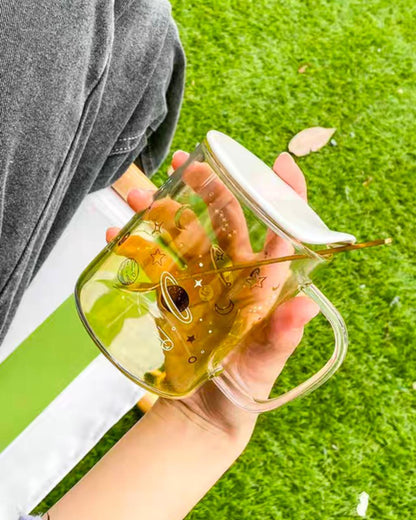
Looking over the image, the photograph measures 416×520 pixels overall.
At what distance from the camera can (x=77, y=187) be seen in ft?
3.34

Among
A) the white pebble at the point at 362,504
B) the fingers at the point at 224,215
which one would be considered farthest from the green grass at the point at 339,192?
the fingers at the point at 224,215

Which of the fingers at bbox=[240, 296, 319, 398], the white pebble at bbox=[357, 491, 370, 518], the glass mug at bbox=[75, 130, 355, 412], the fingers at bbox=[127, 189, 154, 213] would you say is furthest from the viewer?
the white pebble at bbox=[357, 491, 370, 518]

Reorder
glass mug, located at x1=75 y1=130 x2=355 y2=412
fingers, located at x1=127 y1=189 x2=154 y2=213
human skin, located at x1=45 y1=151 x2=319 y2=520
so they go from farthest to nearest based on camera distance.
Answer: fingers, located at x1=127 y1=189 x2=154 y2=213
human skin, located at x1=45 y1=151 x2=319 y2=520
glass mug, located at x1=75 y1=130 x2=355 y2=412

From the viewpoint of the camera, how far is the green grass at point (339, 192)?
1544mm

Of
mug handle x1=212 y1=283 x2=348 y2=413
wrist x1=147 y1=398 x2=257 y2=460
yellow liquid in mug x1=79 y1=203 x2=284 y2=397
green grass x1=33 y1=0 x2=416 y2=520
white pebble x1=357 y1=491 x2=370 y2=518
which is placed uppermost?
yellow liquid in mug x1=79 y1=203 x2=284 y2=397

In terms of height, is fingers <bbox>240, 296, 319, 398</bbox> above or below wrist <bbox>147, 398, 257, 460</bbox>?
above

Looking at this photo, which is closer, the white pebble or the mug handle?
the mug handle

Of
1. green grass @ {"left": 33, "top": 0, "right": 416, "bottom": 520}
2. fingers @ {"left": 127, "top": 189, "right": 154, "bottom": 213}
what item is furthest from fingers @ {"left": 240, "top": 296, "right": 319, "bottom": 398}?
green grass @ {"left": 33, "top": 0, "right": 416, "bottom": 520}

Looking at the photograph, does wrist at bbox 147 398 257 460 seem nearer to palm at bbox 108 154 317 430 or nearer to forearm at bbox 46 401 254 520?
forearm at bbox 46 401 254 520

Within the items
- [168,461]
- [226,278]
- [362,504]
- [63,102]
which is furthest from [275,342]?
[362,504]

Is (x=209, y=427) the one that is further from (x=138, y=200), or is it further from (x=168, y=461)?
(x=138, y=200)

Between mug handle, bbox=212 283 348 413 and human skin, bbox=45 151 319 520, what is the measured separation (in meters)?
0.04

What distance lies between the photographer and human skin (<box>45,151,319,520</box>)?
0.87 meters

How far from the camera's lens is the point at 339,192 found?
1.72 m
